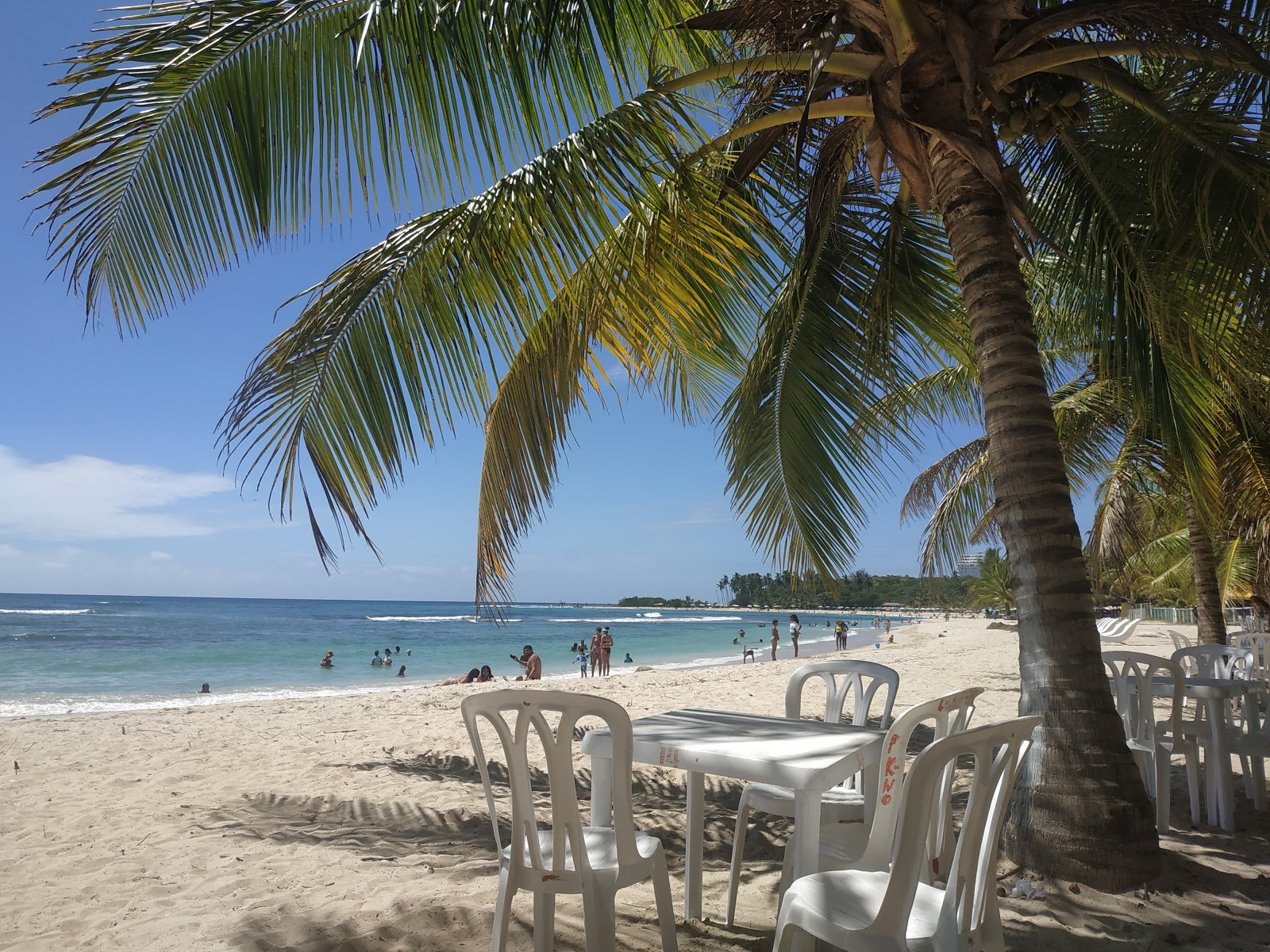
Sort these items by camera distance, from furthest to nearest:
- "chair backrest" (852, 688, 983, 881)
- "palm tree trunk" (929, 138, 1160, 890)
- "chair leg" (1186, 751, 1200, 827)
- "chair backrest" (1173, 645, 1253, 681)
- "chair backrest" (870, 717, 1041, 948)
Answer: "chair backrest" (1173, 645, 1253, 681) → "chair leg" (1186, 751, 1200, 827) → "palm tree trunk" (929, 138, 1160, 890) → "chair backrest" (852, 688, 983, 881) → "chair backrest" (870, 717, 1041, 948)

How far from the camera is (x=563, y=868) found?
2.13 meters

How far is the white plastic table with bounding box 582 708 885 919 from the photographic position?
2.17 m

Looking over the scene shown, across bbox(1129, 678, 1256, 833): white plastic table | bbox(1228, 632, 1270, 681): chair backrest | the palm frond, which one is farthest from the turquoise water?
bbox(1228, 632, 1270, 681): chair backrest

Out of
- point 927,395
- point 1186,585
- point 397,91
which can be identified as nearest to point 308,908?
point 397,91

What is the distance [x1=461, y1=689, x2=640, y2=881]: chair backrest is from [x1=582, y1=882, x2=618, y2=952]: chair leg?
0.23 feet

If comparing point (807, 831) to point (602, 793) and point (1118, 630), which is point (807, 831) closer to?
point (602, 793)

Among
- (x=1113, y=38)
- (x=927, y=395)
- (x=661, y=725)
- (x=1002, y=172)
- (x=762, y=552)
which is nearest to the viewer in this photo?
(x=661, y=725)

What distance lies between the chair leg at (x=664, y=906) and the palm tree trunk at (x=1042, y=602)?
1592 mm

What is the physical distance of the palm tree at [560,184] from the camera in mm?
3004

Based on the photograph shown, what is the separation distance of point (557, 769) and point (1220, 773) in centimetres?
347

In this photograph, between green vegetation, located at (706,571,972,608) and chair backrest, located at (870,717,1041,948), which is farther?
green vegetation, located at (706,571,972,608)

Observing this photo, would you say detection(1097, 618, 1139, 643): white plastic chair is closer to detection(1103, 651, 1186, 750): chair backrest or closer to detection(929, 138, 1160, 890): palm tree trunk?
detection(1103, 651, 1186, 750): chair backrest

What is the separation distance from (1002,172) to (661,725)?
2628mm

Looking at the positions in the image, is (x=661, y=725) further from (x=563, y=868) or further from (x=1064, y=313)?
(x=1064, y=313)
